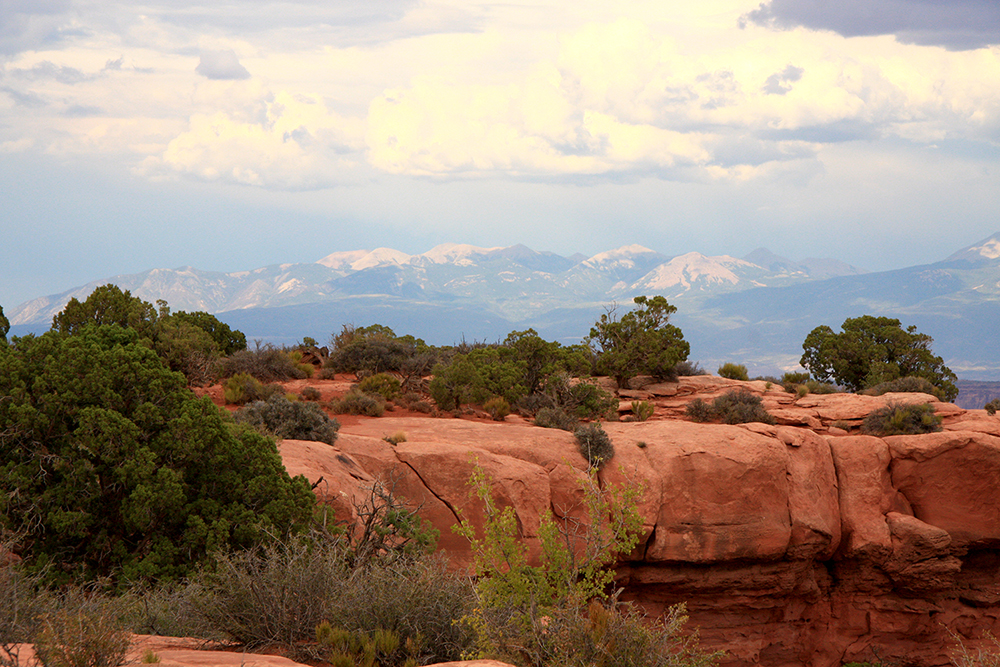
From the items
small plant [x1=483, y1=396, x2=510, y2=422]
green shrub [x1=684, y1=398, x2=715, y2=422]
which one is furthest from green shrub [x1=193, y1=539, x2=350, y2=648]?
green shrub [x1=684, y1=398, x2=715, y2=422]

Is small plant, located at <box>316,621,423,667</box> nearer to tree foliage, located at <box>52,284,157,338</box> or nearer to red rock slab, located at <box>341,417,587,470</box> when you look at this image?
red rock slab, located at <box>341,417,587,470</box>

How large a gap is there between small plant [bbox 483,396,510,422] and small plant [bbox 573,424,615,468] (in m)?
3.63

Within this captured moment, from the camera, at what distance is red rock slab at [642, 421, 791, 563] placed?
16.6 metres

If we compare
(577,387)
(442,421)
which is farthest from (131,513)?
(577,387)

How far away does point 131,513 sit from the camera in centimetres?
883

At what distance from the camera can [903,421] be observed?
19469 mm

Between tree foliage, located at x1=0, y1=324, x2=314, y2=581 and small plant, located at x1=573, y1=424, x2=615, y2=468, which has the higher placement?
tree foliage, located at x1=0, y1=324, x2=314, y2=581

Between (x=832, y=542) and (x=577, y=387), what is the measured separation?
762 centimetres

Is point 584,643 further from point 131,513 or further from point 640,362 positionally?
point 640,362

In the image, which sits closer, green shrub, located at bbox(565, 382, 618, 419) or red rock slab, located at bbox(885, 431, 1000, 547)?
red rock slab, located at bbox(885, 431, 1000, 547)

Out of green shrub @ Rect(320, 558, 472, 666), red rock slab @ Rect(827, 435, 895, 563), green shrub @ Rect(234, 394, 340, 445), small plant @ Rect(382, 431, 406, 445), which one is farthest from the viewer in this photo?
red rock slab @ Rect(827, 435, 895, 563)

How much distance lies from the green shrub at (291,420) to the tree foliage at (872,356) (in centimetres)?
2112

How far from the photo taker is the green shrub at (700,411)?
68.2 feet

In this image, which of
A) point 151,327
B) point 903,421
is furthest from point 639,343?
point 151,327
